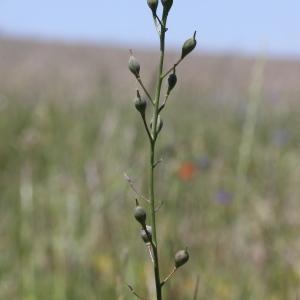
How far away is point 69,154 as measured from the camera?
4.25m

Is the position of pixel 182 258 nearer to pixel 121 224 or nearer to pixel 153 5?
pixel 153 5

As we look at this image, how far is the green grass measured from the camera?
2496mm

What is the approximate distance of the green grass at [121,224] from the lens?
2.50m

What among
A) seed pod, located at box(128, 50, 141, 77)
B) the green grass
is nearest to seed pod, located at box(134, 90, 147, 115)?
seed pod, located at box(128, 50, 141, 77)

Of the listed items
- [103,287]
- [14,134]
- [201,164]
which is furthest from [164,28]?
[14,134]

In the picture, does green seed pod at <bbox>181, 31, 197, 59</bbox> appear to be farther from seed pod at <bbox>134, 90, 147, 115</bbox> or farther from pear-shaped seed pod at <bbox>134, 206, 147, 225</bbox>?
pear-shaped seed pod at <bbox>134, 206, 147, 225</bbox>

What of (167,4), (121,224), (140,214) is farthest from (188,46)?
(121,224)

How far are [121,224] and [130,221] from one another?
1.27ft

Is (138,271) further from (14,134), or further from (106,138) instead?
(14,134)

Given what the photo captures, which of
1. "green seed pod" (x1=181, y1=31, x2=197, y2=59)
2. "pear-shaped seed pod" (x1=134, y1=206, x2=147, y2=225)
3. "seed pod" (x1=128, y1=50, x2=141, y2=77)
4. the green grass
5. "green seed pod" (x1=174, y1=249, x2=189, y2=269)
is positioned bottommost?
the green grass

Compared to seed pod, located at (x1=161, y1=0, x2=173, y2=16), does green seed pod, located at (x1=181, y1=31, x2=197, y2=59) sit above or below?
below

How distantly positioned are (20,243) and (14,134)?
2.78m

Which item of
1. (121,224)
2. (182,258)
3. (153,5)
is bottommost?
(121,224)

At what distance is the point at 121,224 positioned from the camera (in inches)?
122
